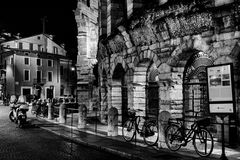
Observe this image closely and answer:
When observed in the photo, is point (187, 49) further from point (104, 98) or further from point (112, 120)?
point (104, 98)

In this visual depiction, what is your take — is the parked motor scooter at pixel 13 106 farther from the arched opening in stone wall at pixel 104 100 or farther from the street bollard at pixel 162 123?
the street bollard at pixel 162 123

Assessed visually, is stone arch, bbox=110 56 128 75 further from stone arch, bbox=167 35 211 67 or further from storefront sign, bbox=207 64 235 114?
storefront sign, bbox=207 64 235 114

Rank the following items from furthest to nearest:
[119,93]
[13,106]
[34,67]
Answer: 1. [34,67]
2. [13,106]
3. [119,93]

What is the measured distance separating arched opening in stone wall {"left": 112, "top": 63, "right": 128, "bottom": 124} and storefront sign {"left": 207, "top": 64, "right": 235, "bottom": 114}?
25.5 feet

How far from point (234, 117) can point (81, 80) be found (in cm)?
1804

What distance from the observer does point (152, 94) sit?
12.9 meters

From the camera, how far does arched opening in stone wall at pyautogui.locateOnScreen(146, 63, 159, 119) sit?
1237 cm

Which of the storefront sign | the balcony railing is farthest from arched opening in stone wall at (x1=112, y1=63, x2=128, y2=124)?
the balcony railing

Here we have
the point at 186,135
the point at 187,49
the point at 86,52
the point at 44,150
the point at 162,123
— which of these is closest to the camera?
the point at 186,135

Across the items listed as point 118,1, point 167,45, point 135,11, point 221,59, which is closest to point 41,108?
point 118,1

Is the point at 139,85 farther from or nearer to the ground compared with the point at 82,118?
farther from the ground

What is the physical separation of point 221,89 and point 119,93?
8402 mm

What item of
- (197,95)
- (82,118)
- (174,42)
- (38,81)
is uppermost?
(174,42)

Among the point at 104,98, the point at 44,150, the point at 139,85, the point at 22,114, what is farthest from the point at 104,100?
the point at 44,150
